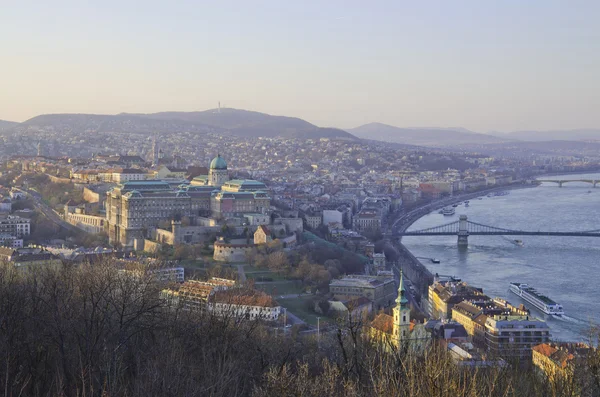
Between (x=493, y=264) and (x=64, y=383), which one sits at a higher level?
(x=64, y=383)

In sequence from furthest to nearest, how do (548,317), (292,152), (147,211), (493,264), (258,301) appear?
(292,152) < (493,264) < (147,211) < (548,317) < (258,301)

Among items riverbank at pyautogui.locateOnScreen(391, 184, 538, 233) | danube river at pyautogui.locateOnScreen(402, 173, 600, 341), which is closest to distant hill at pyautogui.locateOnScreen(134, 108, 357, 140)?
riverbank at pyautogui.locateOnScreen(391, 184, 538, 233)

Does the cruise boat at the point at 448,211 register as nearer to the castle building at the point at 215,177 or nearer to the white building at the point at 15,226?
the castle building at the point at 215,177

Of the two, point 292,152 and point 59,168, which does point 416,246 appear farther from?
point 292,152

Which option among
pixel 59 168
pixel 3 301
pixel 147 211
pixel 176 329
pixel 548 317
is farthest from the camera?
pixel 59 168

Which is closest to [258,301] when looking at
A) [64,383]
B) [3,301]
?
[3,301]

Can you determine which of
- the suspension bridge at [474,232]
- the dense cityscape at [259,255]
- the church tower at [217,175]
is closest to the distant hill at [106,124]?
the dense cityscape at [259,255]

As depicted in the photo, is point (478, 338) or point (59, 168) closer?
point (478, 338)
